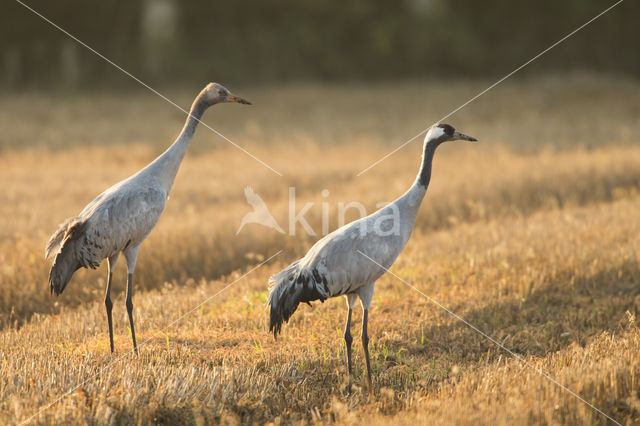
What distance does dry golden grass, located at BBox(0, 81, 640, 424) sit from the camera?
5.46 m

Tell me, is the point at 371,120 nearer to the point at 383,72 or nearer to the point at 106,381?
the point at 383,72

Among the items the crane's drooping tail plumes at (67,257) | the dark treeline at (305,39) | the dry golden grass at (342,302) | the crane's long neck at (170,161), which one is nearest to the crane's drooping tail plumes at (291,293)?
the dry golden grass at (342,302)

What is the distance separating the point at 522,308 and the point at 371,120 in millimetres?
16451

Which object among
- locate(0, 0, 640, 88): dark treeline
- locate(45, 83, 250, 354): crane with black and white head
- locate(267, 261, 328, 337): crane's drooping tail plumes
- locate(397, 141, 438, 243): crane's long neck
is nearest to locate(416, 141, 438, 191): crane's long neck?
locate(397, 141, 438, 243): crane's long neck

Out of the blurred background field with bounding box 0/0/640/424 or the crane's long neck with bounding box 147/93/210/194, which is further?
the crane's long neck with bounding box 147/93/210/194

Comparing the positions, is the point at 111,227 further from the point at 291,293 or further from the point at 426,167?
the point at 426,167

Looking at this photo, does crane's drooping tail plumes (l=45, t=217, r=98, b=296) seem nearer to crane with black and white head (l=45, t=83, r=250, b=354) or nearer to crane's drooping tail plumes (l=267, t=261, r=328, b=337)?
crane with black and white head (l=45, t=83, r=250, b=354)

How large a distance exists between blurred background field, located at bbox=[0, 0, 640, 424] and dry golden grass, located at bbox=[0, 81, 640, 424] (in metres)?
0.04

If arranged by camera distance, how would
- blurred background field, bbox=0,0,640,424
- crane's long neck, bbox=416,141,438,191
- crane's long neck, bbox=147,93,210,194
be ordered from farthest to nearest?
crane's long neck, bbox=147,93,210,194
crane's long neck, bbox=416,141,438,191
blurred background field, bbox=0,0,640,424

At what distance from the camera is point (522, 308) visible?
8.06m

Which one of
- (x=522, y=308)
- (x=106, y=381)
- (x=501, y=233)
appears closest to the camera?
(x=106, y=381)

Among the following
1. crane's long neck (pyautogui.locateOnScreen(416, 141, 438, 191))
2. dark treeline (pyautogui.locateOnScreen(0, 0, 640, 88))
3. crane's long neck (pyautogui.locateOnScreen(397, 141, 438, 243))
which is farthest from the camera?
dark treeline (pyautogui.locateOnScreen(0, 0, 640, 88))

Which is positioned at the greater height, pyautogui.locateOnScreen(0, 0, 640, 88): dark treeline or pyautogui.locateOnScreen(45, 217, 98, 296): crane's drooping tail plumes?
pyautogui.locateOnScreen(0, 0, 640, 88): dark treeline

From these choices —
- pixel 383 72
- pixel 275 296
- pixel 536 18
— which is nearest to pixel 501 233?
pixel 275 296
